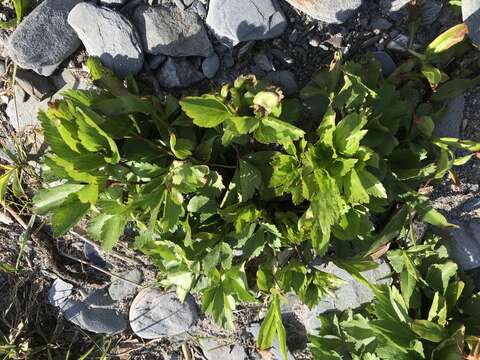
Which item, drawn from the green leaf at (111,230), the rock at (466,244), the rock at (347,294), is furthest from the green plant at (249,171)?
the rock at (466,244)

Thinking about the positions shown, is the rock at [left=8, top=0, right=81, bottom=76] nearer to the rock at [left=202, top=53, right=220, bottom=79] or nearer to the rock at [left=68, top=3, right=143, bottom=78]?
the rock at [left=68, top=3, right=143, bottom=78]

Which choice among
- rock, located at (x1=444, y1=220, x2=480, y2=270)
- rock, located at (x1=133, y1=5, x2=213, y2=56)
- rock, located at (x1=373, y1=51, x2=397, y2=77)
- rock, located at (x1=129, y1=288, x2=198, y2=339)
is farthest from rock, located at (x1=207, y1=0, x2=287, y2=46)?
rock, located at (x1=129, y1=288, x2=198, y2=339)

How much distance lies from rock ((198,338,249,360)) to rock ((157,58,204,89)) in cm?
152

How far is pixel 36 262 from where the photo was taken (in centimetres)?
274

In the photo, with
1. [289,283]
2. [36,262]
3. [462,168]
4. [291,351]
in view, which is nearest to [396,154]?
[462,168]

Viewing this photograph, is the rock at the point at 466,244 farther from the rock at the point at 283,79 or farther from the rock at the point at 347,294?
the rock at the point at 283,79

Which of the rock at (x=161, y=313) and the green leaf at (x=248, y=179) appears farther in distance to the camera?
the rock at (x=161, y=313)

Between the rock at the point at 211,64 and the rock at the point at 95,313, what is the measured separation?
141cm

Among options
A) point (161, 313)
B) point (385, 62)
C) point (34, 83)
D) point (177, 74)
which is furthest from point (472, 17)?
point (161, 313)

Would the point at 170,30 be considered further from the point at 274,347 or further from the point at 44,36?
the point at 274,347

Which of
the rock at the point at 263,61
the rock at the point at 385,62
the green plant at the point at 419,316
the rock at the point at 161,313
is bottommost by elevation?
the rock at the point at 161,313

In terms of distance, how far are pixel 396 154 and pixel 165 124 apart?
3.05 feet

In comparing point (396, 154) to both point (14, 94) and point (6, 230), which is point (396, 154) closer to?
point (14, 94)

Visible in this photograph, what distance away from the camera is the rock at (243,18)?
1972 mm
